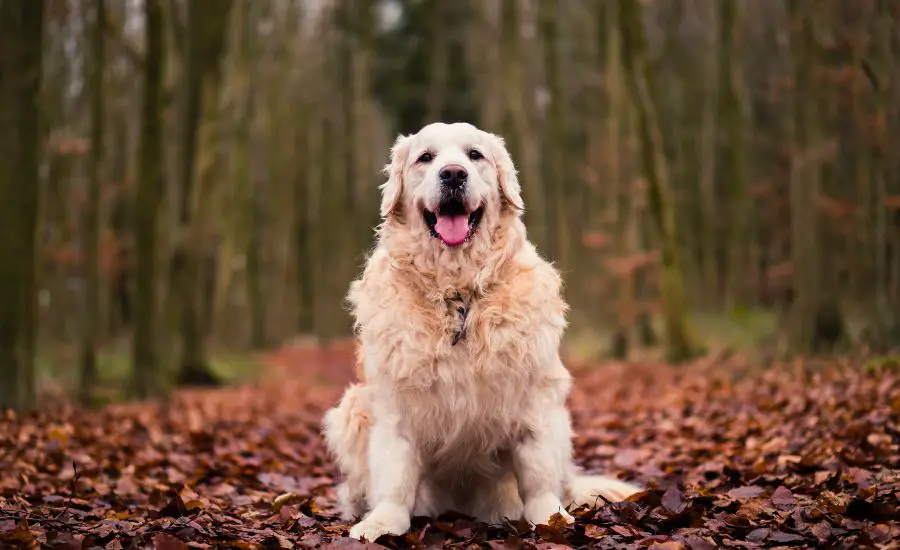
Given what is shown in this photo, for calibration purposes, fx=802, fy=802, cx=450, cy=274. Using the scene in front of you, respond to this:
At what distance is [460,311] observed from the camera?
12.9 feet

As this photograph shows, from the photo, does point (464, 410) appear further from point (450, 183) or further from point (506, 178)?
point (506, 178)

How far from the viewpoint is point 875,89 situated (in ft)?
29.5

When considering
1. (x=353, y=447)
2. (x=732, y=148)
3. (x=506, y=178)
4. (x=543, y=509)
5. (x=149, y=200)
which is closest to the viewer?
(x=543, y=509)

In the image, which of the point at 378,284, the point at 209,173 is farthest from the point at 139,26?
the point at 378,284

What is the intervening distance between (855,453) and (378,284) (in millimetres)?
2739

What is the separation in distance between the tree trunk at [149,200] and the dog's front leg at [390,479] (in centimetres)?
681

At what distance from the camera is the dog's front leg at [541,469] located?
379 centimetres

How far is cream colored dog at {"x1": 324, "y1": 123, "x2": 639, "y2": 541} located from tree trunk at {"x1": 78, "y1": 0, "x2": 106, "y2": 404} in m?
7.75

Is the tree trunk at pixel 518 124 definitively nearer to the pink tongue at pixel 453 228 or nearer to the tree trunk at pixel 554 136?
the tree trunk at pixel 554 136

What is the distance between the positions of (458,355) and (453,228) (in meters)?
0.63

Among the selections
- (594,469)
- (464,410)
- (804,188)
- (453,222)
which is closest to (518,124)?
(804,188)

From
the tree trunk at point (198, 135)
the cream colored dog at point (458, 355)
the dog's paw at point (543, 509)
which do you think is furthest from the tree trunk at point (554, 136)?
the dog's paw at point (543, 509)

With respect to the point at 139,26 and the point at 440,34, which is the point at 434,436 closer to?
the point at 139,26

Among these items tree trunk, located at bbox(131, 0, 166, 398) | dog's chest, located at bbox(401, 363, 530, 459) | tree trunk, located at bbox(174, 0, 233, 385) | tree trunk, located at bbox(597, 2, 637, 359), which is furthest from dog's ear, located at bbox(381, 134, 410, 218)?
tree trunk, located at bbox(597, 2, 637, 359)
